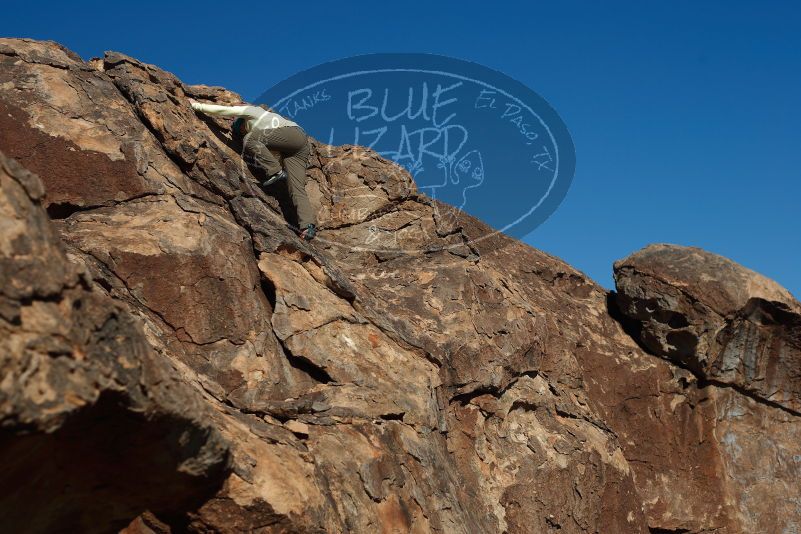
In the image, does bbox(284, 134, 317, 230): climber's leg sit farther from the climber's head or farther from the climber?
the climber's head

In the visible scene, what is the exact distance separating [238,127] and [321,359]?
12.1 ft

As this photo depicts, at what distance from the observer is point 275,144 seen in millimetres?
9859

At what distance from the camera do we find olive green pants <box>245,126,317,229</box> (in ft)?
32.0

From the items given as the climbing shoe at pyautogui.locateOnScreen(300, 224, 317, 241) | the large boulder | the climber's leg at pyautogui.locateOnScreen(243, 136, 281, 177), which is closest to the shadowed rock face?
the large boulder

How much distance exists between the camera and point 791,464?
11320 millimetres

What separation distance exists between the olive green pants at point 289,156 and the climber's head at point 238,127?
28 centimetres

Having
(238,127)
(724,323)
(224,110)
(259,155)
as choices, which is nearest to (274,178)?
(259,155)

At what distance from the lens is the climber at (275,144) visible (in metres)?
9.75

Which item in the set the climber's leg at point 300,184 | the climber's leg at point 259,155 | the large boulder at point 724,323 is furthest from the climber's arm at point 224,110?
the large boulder at point 724,323

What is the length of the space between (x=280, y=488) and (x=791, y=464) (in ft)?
28.1

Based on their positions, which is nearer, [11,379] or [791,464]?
[11,379]

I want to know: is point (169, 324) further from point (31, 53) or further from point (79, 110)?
point (31, 53)

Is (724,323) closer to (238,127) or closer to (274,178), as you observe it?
(274,178)

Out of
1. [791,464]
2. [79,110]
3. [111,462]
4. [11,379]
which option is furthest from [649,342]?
[11,379]
